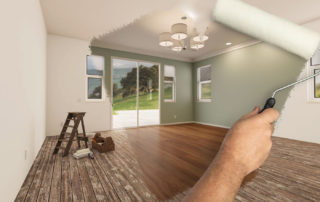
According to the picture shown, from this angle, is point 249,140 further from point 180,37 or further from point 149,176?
point 180,37

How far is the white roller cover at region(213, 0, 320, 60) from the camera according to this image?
0.33 m

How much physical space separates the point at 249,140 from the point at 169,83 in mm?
5548

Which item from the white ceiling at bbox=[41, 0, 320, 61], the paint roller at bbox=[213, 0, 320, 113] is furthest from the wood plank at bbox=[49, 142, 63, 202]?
the white ceiling at bbox=[41, 0, 320, 61]

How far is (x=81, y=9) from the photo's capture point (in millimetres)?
2896

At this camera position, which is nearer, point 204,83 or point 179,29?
point 179,29

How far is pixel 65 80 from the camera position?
4012mm

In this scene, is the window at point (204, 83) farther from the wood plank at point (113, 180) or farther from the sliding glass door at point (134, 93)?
the wood plank at point (113, 180)

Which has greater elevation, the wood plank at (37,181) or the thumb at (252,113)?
the thumb at (252,113)

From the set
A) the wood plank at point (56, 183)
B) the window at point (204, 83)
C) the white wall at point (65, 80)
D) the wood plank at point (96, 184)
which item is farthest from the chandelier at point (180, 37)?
the wood plank at point (56, 183)

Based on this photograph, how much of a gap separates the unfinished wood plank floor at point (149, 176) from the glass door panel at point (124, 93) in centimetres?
225

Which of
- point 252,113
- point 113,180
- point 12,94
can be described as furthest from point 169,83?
point 252,113

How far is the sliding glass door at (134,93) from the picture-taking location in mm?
4812

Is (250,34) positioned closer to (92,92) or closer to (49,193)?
(49,193)

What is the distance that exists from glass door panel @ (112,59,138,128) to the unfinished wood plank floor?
7.37ft
